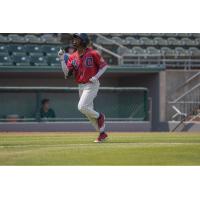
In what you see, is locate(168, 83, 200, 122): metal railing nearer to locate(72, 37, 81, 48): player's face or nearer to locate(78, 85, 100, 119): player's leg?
locate(78, 85, 100, 119): player's leg

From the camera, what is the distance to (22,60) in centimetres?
1398

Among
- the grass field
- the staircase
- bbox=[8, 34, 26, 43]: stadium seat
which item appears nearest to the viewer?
the grass field

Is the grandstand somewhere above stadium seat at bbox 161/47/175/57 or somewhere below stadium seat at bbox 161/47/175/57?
below

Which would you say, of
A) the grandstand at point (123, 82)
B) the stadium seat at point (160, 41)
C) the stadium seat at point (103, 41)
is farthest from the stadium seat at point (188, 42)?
the stadium seat at point (103, 41)

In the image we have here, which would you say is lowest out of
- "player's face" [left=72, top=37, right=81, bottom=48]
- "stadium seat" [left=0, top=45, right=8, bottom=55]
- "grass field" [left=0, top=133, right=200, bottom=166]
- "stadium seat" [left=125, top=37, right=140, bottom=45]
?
"grass field" [left=0, top=133, right=200, bottom=166]

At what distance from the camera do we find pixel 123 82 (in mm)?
15023

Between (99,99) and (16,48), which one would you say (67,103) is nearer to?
(99,99)

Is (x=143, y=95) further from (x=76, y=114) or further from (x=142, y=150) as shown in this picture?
(x=142, y=150)

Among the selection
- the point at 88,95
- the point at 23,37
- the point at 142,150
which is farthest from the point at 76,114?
the point at 142,150

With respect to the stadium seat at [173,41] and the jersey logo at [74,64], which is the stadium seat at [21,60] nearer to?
the stadium seat at [173,41]

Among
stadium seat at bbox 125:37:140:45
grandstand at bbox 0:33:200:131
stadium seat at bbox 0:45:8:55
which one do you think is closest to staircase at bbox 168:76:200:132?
grandstand at bbox 0:33:200:131

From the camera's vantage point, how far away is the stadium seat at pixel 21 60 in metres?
13.8

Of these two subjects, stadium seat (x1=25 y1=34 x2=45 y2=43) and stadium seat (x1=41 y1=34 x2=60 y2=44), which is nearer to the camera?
stadium seat (x1=41 y1=34 x2=60 y2=44)

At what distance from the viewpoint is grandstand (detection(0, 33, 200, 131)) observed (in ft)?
44.4
